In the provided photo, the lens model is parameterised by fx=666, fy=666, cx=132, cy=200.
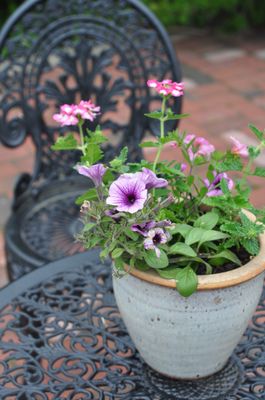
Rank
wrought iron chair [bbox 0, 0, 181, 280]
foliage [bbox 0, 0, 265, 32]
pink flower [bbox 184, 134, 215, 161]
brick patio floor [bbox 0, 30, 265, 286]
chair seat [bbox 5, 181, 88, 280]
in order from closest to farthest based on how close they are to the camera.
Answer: pink flower [bbox 184, 134, 215, 161] → chair seat [bbox 5, 181, 88, 280] → wrought iron chair [bbox 0, 0, 181, 280] → brick patio floor [bbox 0, 30, 265, 286] → foliage [bbox 0, 0, 265, 32]

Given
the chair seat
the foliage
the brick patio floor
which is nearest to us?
the chair seat

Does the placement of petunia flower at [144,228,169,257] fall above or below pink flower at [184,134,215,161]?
below

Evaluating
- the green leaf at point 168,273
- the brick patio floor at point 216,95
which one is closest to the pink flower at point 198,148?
the green leaf at point 168,273

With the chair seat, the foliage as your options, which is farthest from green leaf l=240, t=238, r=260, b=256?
the foliage

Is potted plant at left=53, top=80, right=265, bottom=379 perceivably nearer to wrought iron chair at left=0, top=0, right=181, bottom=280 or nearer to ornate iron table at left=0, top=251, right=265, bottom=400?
ornate iron table at left=0, top=251, right=265, bottom=400

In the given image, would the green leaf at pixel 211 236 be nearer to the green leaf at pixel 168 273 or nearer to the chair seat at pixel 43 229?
the green leaf at pixel 168 273

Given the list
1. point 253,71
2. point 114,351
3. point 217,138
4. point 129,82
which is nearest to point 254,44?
point 253,71

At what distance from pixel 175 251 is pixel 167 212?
8 centimetres

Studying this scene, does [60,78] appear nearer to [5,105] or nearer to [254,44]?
[5,105]

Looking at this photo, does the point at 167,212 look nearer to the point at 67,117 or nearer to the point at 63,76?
the point at 67,117

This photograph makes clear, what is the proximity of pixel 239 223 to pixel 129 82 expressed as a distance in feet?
3.41

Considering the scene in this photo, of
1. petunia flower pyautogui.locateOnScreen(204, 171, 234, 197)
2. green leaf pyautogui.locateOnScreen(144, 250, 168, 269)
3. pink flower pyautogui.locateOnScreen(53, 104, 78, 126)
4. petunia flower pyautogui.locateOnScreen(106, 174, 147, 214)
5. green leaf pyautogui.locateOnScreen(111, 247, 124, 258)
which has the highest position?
pink flower pyautogui.locateOnScreen(53, 104, 78, 126)

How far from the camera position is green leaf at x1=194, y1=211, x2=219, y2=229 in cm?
104

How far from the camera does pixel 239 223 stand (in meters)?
1.05
